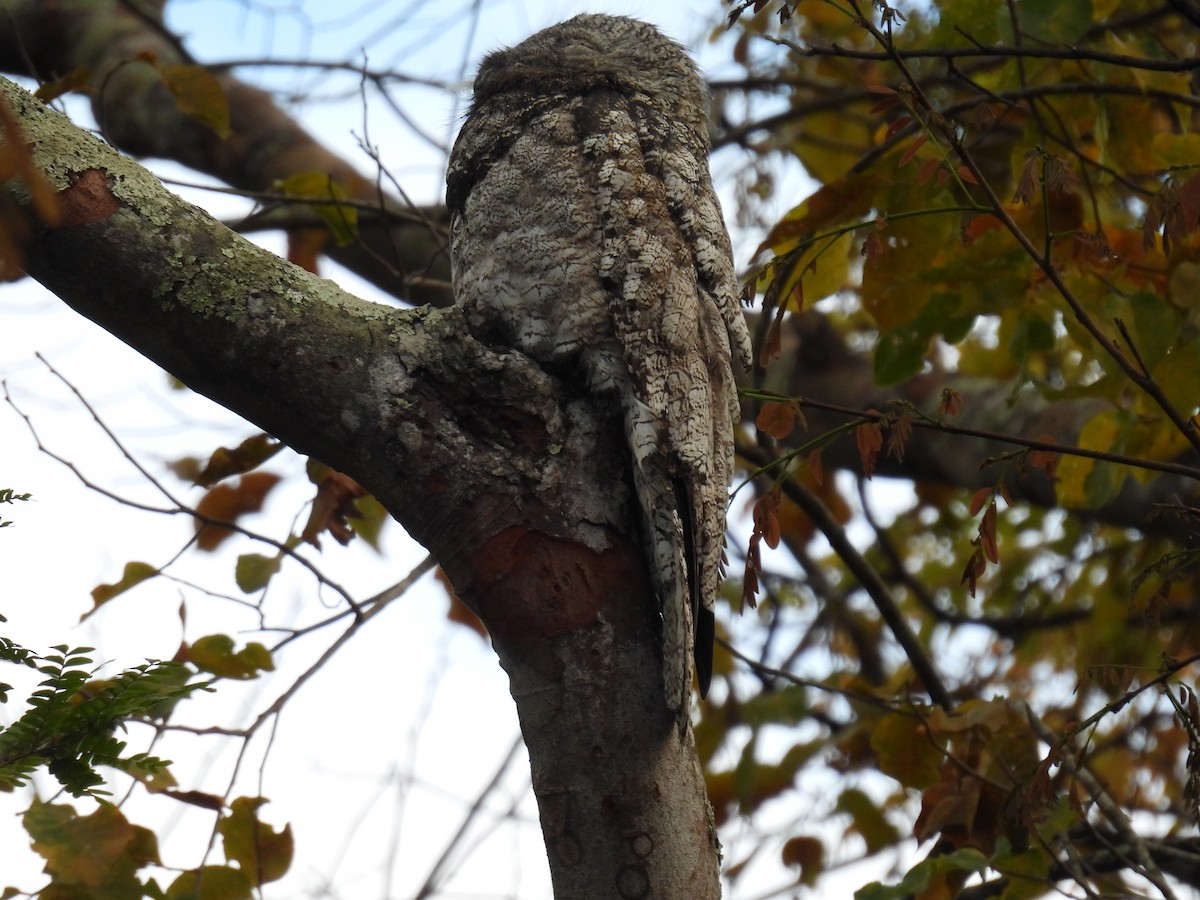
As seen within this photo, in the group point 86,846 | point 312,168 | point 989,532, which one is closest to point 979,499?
point 989,532

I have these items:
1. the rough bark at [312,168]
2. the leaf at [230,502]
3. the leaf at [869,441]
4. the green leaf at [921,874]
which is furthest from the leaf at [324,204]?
the green leaf at [921,874]

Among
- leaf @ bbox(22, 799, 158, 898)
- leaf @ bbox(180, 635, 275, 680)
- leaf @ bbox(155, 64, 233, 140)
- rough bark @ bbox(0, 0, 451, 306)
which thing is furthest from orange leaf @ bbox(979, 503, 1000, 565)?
rough bark @ bbox(0, 0, 451, 306)

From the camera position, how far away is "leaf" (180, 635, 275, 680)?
2.01m

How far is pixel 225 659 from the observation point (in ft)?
6.62

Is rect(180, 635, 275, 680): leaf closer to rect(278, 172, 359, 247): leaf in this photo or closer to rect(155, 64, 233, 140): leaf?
rect(278, 172, 359, 247): leaf

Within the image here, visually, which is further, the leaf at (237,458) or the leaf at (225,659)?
the leaf at (237,458)

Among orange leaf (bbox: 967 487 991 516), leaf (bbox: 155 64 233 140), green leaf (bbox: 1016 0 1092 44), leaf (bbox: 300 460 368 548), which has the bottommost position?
orange leaf (bbox: 967 487 991 516)

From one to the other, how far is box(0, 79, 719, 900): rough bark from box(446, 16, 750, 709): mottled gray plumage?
96 mm

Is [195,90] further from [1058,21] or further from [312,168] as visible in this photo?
[1058,21]

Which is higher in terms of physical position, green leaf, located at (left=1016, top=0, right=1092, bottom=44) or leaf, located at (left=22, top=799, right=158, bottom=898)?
green leaf, located at (left=1016, top=0, right=1092, bottom=44)

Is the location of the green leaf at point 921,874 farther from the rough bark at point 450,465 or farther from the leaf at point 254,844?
the leaf at point 254,844

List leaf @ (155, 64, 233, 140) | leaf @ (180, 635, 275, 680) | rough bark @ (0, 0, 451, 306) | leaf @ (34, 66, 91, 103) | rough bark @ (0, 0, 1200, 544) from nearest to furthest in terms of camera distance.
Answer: leaf @ (180, 635, 275, 680)
leaf @ (34, 66, 91, 103)
leaf @ (155, 64, 233, 140)
rough bark @ (0, 0, 1200, 544)
rough bark @ (0, 0, 451, 306)

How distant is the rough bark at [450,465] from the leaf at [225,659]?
0.60 meters

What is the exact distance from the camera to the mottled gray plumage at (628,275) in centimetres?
172
